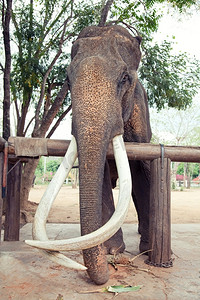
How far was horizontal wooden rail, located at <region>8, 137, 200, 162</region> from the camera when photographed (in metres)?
2.88

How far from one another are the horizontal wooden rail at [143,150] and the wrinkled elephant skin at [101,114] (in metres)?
0.27

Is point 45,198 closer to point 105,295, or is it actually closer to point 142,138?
point 105,295

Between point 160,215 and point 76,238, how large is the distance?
131 cm

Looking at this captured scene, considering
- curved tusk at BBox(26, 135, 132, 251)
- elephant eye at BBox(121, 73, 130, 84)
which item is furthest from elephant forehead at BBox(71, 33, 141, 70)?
curved tusk at BBox(26, 135, 132, 251)

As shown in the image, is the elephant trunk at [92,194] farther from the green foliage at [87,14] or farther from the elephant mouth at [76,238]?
the green foliage at [87,14]

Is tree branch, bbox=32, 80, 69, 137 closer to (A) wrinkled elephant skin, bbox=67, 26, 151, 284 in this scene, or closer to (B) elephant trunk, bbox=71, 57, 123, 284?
(A) wrinkled elephant skin, bbox=67, 26, 151, 284

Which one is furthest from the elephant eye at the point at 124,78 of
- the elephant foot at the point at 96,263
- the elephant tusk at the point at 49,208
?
the elephant foot at the point at 96,263

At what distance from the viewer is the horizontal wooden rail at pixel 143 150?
9.46ft

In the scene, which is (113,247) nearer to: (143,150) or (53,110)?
(143,150)

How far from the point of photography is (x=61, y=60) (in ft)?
26.6

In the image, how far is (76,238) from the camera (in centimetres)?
181

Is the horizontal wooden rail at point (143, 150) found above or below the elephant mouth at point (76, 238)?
above

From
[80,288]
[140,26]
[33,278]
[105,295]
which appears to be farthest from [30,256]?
[140,26]

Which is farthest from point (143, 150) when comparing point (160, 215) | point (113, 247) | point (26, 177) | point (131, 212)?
point (131, 212)
